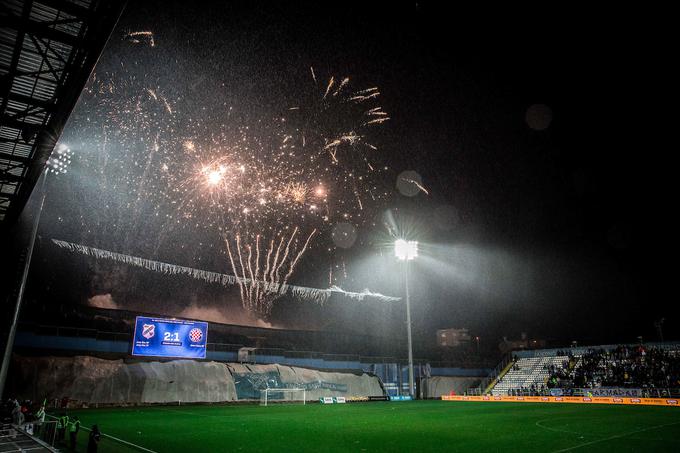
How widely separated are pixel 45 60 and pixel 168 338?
88.8 ft

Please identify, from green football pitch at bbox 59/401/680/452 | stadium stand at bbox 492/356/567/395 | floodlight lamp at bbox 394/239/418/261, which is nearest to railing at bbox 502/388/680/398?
→ stadium stand at bbox 492/356/567/395

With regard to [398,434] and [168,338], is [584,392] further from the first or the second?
[168,338]

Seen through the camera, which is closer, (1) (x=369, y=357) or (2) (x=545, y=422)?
(2) (x=545, y=422)

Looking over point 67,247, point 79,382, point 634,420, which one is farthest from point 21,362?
point 634,420

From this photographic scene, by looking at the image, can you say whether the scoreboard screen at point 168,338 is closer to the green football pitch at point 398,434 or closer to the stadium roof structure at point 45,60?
the green football pitch at point 398,434

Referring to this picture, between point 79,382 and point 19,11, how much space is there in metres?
27.2

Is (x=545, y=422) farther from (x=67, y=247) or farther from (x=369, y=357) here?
(x=67, y=247)

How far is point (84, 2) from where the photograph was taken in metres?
9.00

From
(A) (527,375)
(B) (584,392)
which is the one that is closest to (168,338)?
(B) (584,392)

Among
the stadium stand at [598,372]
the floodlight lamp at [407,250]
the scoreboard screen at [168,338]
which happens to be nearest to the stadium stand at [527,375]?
the stadium stand at [598,372]

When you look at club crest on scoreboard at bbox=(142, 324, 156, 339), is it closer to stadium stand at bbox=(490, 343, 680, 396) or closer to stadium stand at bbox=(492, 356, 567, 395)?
stadium stand at bbox=(490, 343, 680, 396)

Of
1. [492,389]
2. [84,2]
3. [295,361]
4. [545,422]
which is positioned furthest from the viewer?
[492,389]

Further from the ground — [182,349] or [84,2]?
[84,2]

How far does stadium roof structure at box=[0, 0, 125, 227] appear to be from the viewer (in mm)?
9102
